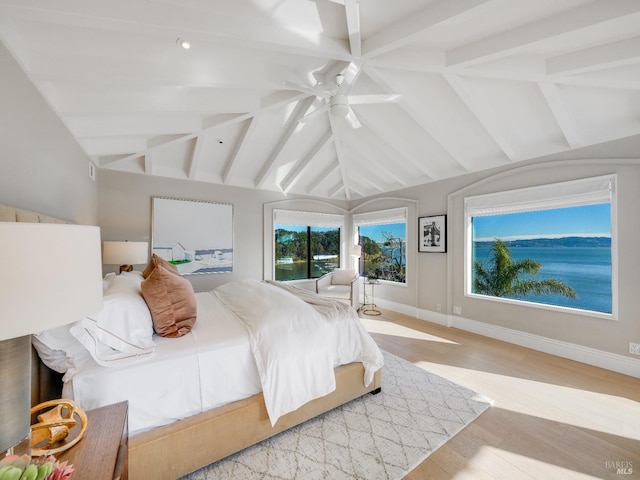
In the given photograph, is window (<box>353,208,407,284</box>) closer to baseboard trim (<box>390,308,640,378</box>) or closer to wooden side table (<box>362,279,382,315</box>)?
wooden side table (<box>362,279,382,315</box>)

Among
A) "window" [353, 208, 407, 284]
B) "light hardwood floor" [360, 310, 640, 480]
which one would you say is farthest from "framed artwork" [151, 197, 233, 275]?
"light hardwood floor" [360, 310, 640, 480]

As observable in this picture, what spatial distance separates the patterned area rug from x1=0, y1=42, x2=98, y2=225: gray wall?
205cm

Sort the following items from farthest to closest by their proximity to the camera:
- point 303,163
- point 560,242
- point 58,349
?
point 303,163 → point 560,242 → point 58,349

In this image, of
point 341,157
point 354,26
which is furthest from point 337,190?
point 354,26

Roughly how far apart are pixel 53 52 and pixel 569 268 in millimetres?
5403

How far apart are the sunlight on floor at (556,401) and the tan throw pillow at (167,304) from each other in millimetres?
2519

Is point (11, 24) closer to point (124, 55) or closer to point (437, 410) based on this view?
point (124, 55)

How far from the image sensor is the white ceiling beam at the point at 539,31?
1605mm

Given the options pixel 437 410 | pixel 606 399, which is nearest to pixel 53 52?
pixel 437 410

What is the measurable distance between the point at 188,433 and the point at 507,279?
422cm

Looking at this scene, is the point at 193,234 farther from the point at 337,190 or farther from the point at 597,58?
the point at 597,58

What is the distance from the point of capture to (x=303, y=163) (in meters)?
4.43

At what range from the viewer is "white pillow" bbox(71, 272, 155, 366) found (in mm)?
1330

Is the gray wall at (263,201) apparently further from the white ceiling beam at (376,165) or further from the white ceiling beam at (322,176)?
the white ceiling beam at (322,176)
